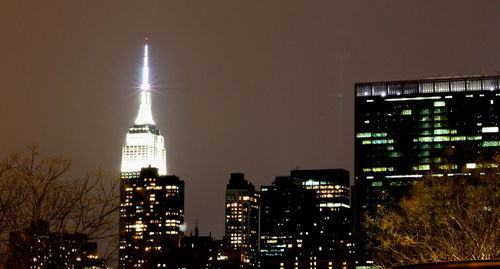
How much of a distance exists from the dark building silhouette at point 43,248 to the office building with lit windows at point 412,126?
149 meters

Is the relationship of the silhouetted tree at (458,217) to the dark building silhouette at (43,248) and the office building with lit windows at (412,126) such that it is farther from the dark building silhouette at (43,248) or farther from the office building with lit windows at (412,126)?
the office building with lit windows at (412,126)

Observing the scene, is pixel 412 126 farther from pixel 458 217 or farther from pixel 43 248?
pixel 43 248

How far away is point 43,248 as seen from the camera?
96.4ft

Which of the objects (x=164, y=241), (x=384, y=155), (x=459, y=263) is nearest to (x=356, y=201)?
(x=384, y=155)

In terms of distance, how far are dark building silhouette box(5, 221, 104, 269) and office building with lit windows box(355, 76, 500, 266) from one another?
490 ft

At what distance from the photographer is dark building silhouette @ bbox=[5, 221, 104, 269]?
2886 centimetres

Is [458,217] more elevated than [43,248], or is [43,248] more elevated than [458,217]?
[458,217]

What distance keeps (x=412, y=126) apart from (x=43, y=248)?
167m

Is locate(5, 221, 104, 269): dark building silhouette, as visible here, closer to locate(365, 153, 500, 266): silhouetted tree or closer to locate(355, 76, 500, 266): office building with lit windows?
locate(365, 153, 500, 266): silhouetted tree

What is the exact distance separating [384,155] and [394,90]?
18077 millimetres

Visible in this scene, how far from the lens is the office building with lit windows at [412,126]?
18400cm

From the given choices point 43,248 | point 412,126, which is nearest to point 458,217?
point 43,248

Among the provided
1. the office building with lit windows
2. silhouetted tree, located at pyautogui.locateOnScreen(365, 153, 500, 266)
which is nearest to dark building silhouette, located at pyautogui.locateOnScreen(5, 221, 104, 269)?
silhouetted tree, located at pyautogui.locateOnScreen(365, 153, 500, 266)

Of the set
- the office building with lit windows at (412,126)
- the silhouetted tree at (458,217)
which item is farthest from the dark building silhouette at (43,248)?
the office building with lit windows at (412,126)
